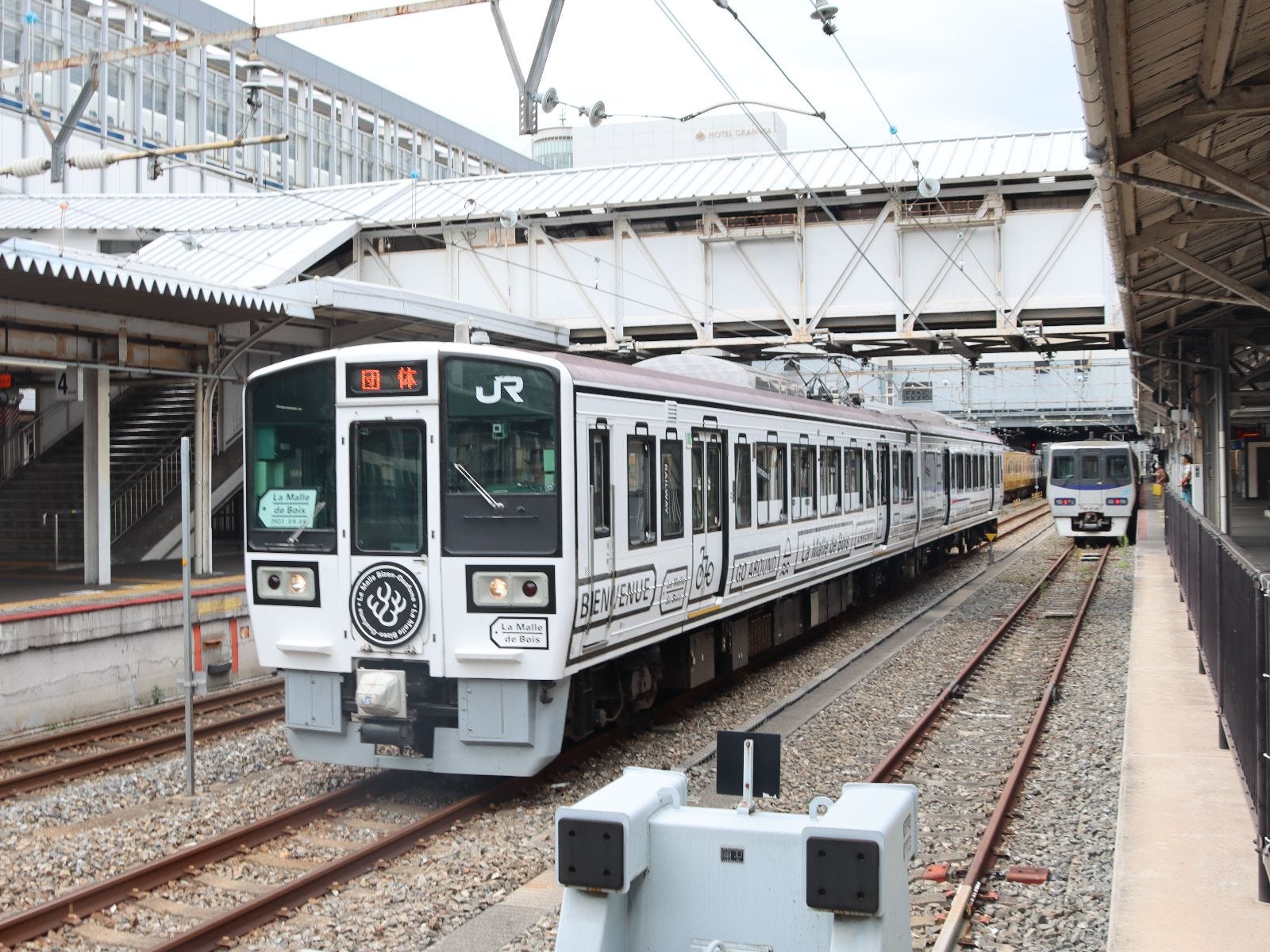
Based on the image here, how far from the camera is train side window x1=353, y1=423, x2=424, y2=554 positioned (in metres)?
7.67

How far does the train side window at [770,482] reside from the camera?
11531mm

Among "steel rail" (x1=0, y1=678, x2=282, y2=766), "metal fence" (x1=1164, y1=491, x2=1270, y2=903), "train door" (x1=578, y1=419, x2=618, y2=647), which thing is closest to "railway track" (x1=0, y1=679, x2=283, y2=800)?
"steel rail" (x1=0, y1=678, x2=282, y2=766)

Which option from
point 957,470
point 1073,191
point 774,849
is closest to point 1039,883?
point 774,849

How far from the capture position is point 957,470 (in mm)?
23688

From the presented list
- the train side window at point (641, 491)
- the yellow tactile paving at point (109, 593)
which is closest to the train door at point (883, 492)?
the yellow tactile paving at point (109, 593)

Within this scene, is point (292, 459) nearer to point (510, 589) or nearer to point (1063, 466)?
point (510, 589)

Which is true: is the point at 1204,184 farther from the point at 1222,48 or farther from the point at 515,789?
the point at 515,789

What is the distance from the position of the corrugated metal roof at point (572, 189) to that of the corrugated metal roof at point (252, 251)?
0.40 m

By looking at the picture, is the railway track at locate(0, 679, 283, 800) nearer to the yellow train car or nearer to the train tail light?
the train tail light

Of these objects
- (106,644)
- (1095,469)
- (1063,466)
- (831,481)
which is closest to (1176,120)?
(831,481)

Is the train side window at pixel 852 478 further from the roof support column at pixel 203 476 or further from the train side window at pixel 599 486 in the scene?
the roof support column at pixel 203 476

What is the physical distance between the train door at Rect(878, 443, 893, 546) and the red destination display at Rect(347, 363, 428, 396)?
1026 centimetres

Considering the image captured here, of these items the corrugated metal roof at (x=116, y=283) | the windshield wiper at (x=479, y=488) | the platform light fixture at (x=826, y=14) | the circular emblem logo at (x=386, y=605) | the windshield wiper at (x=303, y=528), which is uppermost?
the platform light fixture at (x=826, y=14)

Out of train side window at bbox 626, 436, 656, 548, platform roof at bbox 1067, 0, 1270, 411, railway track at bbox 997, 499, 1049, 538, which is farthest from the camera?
railway track at bbox 997, 499, 1049, 538
